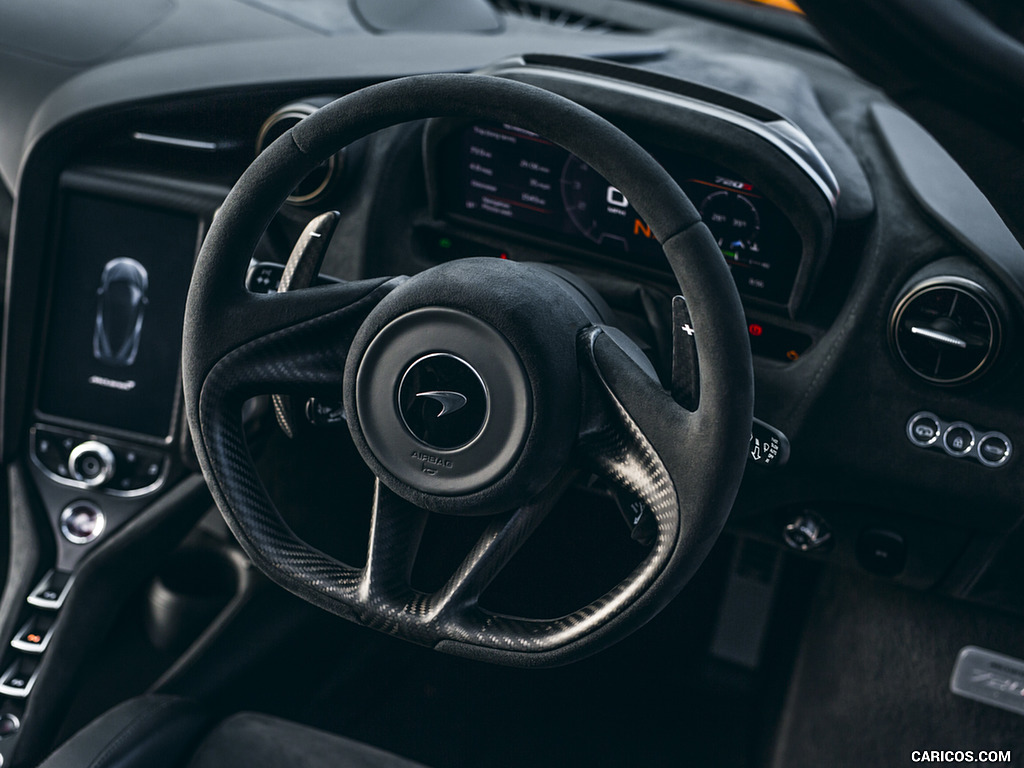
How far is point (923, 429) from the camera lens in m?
1.17

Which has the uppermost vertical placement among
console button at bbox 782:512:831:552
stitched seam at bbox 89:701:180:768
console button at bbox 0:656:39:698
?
console button at bbox 782:512:831:552

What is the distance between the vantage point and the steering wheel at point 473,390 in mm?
782

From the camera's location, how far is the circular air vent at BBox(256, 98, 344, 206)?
4.28 feet

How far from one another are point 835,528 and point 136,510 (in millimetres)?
1101

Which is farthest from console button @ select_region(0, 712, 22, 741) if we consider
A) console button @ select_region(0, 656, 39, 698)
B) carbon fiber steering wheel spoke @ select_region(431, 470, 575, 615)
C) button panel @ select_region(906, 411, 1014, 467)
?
button panel @ select_region(906, 411, 1014, 467)

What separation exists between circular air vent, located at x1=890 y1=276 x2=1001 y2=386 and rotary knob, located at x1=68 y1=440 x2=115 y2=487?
1.20 meters

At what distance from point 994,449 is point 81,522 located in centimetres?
137

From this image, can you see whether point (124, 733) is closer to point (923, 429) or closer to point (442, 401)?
point (442, 401)

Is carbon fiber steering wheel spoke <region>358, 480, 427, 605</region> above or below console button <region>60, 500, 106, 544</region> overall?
above

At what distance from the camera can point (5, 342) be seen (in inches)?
57.5

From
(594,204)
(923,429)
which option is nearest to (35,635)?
(594,204)

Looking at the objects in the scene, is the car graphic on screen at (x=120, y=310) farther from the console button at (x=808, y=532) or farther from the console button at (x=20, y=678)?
the console button at (x=808, y=532)

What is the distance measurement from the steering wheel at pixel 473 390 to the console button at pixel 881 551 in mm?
600

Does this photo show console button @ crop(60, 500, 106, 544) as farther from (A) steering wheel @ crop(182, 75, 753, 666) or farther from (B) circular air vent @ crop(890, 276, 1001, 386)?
(B) circular air vent @ crop(890, 276, 1001, 386)
